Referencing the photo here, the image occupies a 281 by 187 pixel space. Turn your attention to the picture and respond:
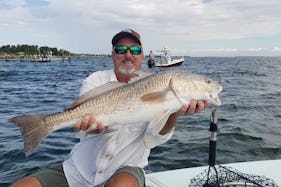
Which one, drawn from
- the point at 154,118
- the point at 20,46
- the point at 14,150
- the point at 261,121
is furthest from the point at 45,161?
the point at 20,46

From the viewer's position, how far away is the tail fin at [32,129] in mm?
3779

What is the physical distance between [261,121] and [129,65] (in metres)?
10.3

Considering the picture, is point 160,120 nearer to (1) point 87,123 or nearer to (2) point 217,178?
(1) point 87,123

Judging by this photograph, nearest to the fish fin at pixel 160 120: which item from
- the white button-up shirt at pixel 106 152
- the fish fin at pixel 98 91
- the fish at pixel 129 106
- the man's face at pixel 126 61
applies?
the fish at pixel 129 106

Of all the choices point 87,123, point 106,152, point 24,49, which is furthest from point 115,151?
point 24,49

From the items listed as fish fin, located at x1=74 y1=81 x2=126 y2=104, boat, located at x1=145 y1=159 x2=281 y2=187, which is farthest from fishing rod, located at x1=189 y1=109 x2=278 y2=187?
fish fin, located at x1=74 y1=81 x2=126 y2=104

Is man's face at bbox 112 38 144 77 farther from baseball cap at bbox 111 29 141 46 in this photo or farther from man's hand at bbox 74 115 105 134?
man's hand at bbox 74 115 105 134

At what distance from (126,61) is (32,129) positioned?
1.56 m

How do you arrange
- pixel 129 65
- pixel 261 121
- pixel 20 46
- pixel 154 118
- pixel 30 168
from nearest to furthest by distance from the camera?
pixel 154 118
pixel 129 65
pixel 30 168
pixel 261 121
pixel 20 46

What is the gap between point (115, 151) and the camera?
4.48 meters

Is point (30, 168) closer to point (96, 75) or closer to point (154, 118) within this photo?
point (96, 75)

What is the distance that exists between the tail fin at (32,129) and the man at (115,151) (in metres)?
0.58

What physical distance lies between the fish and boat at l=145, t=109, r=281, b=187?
3.63ft

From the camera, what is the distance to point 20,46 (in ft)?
490
